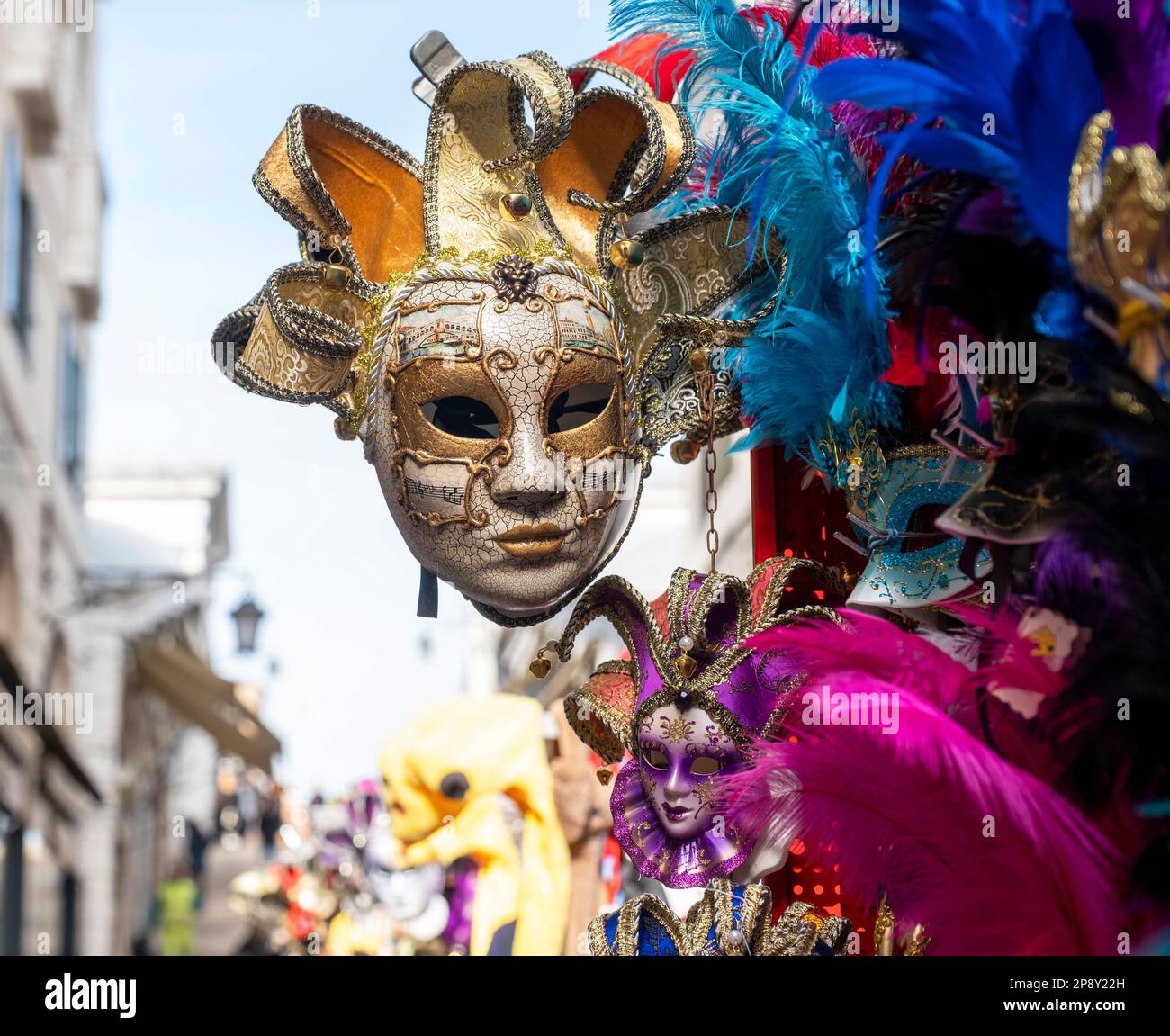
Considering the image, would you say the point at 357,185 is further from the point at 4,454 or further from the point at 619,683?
the point at 4,454

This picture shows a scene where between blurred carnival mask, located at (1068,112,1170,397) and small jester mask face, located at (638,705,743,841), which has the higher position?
blurred carnival mask, located at (1068,112,1170,397)

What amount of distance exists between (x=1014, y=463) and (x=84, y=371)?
1793cm

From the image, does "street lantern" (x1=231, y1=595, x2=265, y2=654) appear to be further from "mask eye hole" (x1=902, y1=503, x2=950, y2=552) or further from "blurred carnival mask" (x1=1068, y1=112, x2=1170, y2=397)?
"blurred carnival mask" (x1=1068, y1=112, x2=1170, y2=397)

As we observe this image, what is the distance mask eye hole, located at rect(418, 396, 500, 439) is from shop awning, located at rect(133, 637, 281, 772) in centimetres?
1528

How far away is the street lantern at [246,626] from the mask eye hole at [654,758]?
11.5m

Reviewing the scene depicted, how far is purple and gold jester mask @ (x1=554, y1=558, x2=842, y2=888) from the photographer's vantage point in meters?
3.11

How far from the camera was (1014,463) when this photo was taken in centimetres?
225

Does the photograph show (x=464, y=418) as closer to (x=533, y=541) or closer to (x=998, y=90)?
(x=533, y=541)

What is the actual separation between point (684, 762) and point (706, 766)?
0.04 m

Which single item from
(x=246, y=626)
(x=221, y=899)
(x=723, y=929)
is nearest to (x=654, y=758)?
→ (x=723, y=929)

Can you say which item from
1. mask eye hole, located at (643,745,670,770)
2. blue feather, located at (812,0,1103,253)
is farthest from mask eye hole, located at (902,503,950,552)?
blue feather, located at (812,0,1103,253)

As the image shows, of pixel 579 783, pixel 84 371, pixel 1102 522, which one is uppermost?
pixel 84 371

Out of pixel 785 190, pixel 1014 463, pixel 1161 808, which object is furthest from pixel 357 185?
pixel 1161 808

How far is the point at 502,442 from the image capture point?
3.06m
